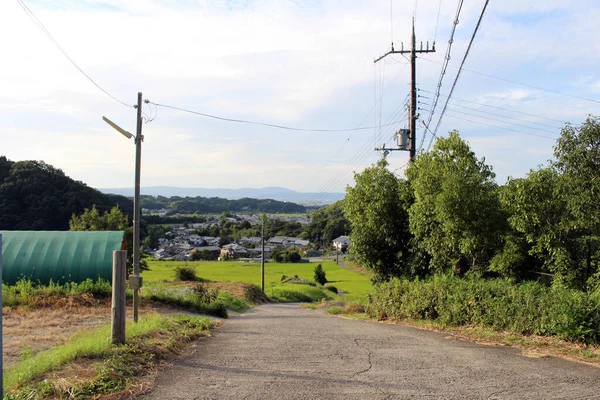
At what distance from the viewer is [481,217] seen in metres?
12.6

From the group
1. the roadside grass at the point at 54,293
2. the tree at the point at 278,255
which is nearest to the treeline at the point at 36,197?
the roadside grass at the point at 54,293

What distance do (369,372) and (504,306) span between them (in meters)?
4.29

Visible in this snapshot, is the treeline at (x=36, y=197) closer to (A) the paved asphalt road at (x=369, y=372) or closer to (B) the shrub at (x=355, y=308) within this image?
(B) the shrub at (x=355, y=308)

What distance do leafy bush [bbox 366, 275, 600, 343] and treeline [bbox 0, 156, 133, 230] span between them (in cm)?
2716

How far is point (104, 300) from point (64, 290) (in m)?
1.24

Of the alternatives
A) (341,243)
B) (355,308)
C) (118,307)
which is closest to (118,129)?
(118,307)

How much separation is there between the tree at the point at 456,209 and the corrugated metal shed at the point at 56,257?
10382 millimetres

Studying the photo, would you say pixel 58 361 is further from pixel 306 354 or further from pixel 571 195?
pixel 571 195

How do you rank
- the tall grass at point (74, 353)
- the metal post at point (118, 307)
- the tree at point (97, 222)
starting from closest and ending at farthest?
the tall grass at point (74, 353) → the metal post at point (118, 307) → the tree at point (97, 222)

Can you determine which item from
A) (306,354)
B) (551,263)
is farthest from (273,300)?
(306,354)

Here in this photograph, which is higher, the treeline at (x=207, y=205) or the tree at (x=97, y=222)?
the treeline at (x=207, y=205)

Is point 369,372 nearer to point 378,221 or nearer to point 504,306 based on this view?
point 504,306

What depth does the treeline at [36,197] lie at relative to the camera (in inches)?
1240

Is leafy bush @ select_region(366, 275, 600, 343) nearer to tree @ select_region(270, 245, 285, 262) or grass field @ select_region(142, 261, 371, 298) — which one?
grass field @ select_region(142, 261, 371, 298)
